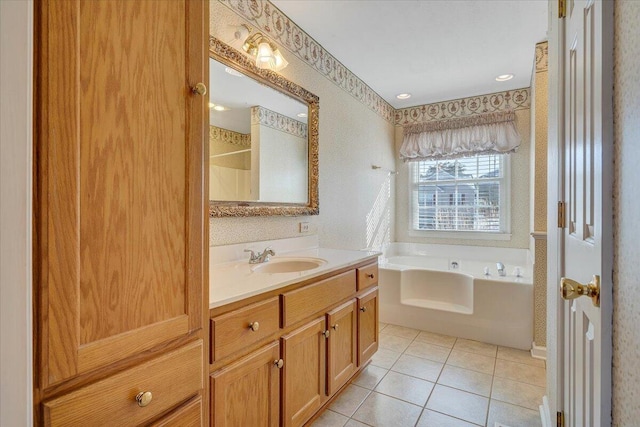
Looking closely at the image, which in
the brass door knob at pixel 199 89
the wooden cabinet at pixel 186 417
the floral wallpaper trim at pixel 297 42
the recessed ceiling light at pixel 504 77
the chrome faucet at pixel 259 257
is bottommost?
the wooden cabinet at pixel 186 417

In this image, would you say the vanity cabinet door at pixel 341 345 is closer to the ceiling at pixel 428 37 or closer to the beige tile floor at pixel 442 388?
the beige tile floor at pixel 442 388

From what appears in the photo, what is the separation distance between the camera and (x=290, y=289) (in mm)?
1417

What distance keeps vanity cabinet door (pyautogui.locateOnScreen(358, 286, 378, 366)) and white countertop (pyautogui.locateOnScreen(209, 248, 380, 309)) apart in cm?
26

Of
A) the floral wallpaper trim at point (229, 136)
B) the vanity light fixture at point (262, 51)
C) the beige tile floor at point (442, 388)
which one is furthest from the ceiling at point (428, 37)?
the beige tile floor at point (442, 388)

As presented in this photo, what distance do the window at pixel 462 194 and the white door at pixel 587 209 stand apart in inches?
111

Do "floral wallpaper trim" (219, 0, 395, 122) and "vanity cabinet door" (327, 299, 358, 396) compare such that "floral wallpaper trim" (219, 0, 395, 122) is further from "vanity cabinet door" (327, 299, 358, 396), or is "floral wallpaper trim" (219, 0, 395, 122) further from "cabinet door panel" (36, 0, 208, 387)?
"vanity cabinet door" (327, 299, 358, 396)

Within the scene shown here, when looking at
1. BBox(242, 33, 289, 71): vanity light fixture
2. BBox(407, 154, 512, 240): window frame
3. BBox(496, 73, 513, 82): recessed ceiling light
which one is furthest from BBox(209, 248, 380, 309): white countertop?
BBox(496, 73, 513, 82): recessed ceiling light

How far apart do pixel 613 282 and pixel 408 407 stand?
154 centimetres

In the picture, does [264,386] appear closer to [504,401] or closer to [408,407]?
[408,407]

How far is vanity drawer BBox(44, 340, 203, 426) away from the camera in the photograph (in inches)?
25.5

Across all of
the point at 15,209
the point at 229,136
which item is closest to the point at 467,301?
the point at 229,136

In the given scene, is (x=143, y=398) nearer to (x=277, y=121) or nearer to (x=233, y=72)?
(x=233, y=72)

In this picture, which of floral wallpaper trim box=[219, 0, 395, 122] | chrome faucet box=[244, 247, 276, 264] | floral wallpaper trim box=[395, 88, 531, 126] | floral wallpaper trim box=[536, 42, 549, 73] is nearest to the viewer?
chrome faucet box=[244, 247, 276, 264]

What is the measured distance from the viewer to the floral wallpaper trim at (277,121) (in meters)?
2.00
